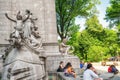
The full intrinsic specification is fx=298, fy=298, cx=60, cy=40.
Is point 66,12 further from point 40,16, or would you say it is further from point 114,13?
point 40,16

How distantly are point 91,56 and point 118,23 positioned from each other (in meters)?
15.5

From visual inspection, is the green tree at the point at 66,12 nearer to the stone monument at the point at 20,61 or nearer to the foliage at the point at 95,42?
the foliage at the point at 95,42

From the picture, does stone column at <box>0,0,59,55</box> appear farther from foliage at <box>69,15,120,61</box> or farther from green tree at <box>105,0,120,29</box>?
foliage at <box>69,15,120,61</box>

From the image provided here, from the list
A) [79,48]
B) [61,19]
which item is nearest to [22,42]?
[61,19]

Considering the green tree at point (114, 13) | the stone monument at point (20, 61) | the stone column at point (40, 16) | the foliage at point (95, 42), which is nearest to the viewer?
the stone monument at point (20, 61)

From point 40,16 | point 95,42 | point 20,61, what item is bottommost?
point 20,61

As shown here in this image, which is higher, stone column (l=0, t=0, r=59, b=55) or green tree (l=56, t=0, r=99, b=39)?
green tree (l=56, t=0, r=99, b=39)

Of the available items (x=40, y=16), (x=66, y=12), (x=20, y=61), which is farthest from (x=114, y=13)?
(x=20, y=61)

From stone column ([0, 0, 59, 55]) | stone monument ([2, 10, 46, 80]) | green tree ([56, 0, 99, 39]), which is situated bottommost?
stone monument ([2, 10, 46, 80])

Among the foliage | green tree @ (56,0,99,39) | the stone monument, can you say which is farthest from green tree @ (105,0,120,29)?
the stone monument

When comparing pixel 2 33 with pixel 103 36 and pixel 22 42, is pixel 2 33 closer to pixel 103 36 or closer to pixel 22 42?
pixel 22 42

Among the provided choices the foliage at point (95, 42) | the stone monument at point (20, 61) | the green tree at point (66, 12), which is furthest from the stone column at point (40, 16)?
the foliage at point (95, 42)

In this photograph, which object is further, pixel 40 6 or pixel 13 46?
pixel 40 6

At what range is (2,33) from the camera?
71.9 ft
